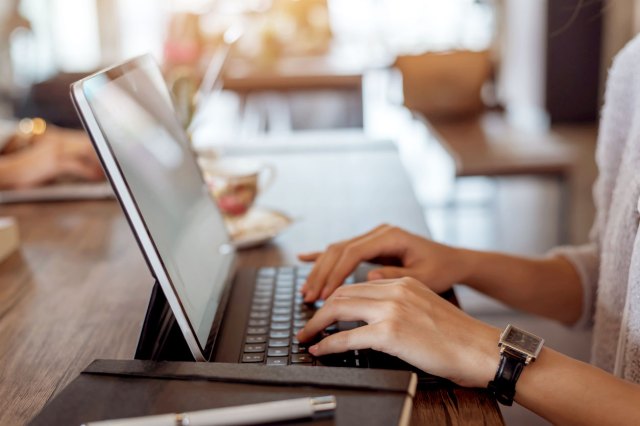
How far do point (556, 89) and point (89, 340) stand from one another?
4778 mm

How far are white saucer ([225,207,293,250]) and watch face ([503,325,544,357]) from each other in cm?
48

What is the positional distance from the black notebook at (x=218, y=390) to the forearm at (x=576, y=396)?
5.9 inches

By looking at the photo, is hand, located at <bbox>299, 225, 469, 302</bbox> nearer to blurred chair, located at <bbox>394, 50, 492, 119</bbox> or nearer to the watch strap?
the watch strap

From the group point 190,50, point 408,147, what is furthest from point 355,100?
point 408,147

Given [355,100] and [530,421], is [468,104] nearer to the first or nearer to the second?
[355,100]

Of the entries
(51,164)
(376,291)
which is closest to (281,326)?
(376,291)

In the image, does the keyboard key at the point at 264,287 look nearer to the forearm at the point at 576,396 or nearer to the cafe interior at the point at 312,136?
the cafe interior at the point at 312,136

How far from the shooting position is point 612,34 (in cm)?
478

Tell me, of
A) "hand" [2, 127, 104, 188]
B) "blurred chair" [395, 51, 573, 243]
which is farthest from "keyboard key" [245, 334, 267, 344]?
"blurred chair" [395, 51, 573, 243]

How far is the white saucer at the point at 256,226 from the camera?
3.57 ft

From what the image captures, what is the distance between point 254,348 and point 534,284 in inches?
17.9

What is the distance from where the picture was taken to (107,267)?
3.35 feet

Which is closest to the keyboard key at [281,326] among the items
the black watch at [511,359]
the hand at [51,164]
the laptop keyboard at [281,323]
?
the laptop keyboard at [281,323]

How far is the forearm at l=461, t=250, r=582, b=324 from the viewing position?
0.99 metres
